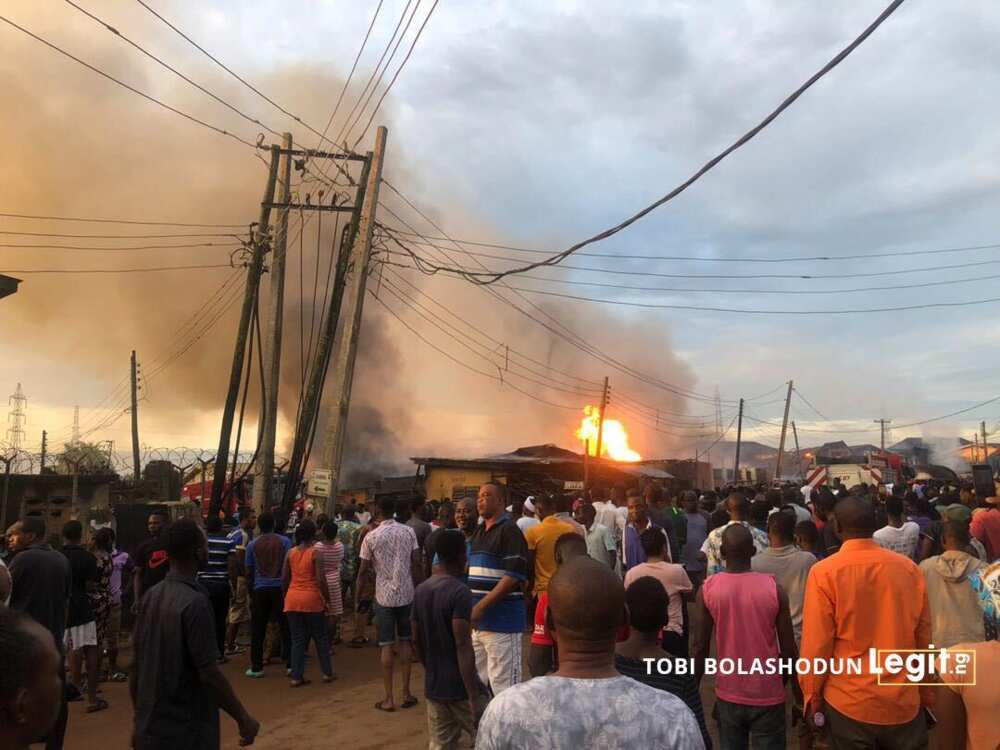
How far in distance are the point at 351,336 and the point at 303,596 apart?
20.8 feet

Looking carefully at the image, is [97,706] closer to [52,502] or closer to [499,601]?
[499,601]

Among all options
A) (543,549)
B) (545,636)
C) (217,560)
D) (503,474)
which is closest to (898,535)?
(543,549)

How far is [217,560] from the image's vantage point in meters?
8.45

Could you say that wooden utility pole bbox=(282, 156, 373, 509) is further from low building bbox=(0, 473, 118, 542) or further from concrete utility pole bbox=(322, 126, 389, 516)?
low building bbox=(0, 473, 118, 542)

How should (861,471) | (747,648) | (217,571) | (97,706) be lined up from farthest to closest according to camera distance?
(861,471), (217,571), (97,706), (747,648)

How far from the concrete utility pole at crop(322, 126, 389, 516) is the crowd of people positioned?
5128 mm

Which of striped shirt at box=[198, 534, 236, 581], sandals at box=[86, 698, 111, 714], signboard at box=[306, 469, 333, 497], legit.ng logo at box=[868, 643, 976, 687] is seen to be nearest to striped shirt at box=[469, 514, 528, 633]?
legit.ng logo at box=[868, 643, 976, 687]

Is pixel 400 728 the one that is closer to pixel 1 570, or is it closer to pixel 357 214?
pixel 1 570

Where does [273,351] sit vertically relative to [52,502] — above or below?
above

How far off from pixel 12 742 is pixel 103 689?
7.80m

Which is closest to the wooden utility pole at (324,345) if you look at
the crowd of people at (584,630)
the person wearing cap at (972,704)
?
the crowd of people at (584,630)

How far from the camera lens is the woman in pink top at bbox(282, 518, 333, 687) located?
308 inches

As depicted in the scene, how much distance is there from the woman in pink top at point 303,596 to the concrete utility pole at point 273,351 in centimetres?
707

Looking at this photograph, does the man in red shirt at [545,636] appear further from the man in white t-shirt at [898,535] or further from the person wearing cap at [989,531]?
the person wearing cap at [989,531]
